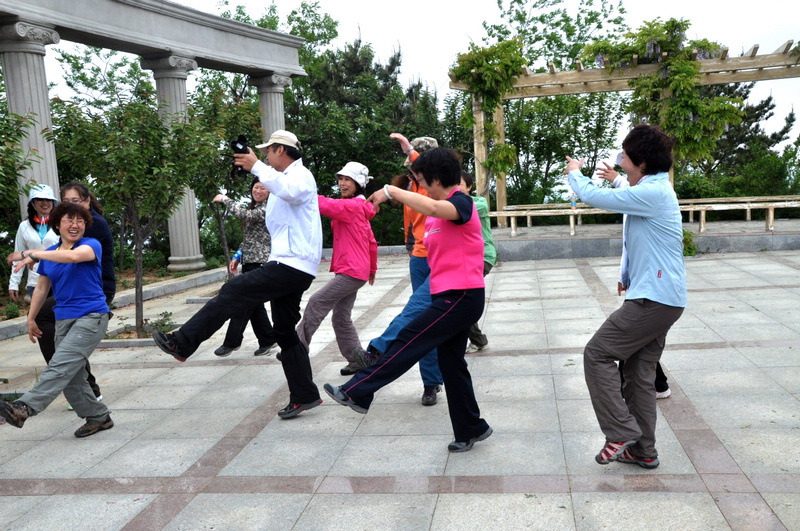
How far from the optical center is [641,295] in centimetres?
344

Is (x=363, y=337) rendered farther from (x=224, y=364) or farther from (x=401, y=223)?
(x=401, y=223)

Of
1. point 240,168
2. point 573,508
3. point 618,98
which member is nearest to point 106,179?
point 240,168

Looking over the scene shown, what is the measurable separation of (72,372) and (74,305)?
0.43 meters

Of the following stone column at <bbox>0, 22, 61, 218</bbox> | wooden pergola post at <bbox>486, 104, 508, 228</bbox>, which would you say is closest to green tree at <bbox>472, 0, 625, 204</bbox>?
wooden pergola post at <bbox>486, 104, 508, 228</bbox>

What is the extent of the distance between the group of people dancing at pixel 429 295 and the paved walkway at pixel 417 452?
256 mm

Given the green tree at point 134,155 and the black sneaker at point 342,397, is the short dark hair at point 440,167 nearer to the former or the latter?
the black sneaker at point 342,397

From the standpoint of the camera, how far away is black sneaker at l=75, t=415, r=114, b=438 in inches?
180

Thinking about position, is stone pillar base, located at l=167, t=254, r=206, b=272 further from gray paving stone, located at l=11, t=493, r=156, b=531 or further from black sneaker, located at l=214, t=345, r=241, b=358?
gray paving stone, located at l=11, t=493, r=156, b=531

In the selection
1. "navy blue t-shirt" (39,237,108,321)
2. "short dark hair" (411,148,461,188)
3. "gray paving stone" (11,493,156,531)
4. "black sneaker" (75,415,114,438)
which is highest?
"short dark hair" (411,148,461,188)

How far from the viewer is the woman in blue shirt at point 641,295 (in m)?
3.42

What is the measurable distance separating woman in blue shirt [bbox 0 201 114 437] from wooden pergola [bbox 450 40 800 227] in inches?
470

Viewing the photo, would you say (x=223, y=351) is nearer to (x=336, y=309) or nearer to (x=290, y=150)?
(x=336, y=309)

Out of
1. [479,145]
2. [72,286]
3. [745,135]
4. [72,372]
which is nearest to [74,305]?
[72,286]

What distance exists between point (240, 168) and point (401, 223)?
13996mm
